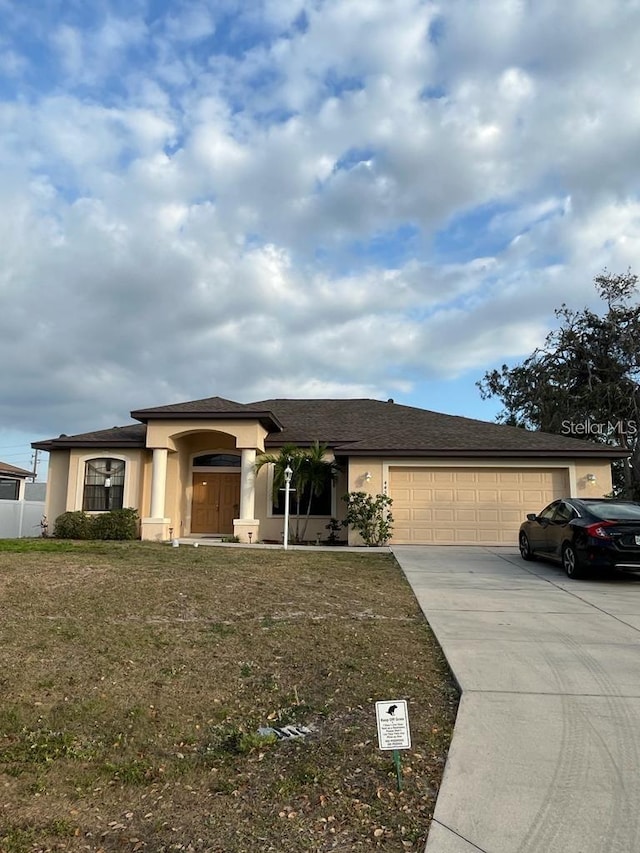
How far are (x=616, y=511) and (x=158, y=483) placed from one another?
1197cm

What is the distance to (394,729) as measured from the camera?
125 inches

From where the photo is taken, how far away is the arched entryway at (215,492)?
768 inches

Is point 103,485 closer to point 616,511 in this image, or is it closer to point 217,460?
point 217,460

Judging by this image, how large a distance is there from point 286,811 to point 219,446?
1710 centimetres

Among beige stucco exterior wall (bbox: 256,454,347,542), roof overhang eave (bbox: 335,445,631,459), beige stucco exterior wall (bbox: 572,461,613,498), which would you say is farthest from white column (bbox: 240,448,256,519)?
beige stucco exterior wall (bbox: 572,461,613,498)

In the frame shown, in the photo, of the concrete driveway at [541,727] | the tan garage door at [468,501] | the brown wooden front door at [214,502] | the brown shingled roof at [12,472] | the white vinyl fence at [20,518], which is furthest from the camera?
the brown shingled roof at [12,472]

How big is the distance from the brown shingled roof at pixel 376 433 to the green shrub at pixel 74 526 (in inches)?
85.0

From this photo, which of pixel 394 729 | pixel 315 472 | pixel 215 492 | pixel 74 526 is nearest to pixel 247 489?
pixel 315 472

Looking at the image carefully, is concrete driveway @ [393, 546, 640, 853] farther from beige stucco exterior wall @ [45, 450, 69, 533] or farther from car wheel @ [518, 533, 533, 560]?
beige stucco exterior wall @ [45, 450, 69, 533]

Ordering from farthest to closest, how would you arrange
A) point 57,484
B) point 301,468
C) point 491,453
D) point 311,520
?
point 57,484 < point 311,520 < point 301,468 < point 491,453

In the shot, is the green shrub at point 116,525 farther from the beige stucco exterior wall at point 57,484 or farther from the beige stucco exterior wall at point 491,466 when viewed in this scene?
the beige stucco exterior wall at point 491,466

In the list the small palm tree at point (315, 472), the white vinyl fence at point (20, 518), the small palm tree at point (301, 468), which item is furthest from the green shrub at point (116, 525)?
the small palm tree at point (315, 472)

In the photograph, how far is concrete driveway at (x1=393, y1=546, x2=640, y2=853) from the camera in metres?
2.85

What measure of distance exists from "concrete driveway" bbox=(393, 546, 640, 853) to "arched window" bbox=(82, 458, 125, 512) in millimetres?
12758
